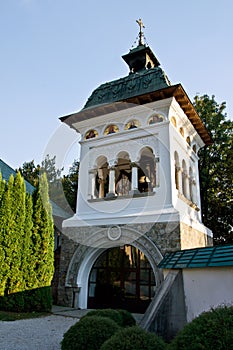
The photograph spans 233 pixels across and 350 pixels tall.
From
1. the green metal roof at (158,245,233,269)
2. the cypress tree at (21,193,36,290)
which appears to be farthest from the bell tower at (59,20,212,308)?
the green metal roof at (158,245,233,269)

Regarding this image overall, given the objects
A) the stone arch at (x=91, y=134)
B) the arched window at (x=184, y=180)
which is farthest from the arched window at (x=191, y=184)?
the stone arch at (x=91, y=134)

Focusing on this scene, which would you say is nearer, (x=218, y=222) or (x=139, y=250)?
(x=139, y=250)

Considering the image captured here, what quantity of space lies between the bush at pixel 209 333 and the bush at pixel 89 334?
4.41 feet

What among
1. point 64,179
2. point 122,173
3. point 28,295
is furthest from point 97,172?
point 64,179

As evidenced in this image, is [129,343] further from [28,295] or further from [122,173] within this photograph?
[122,173]

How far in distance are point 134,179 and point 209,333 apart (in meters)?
6.76

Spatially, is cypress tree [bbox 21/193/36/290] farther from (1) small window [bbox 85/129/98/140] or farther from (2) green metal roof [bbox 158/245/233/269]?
(2) green metal roof [bbox 158/245/233/269]

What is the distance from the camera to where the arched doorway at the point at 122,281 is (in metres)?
8.03

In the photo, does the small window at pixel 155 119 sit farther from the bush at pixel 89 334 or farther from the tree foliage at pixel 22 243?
the bush at pixel 89 334

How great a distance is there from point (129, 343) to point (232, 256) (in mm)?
1772

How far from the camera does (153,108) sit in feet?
30.2

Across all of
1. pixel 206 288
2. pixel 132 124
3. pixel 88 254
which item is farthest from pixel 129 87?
pixel 206 288

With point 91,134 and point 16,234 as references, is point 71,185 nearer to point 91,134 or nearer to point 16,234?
point 91,134

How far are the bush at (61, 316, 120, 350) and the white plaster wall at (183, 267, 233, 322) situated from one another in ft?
3.84
